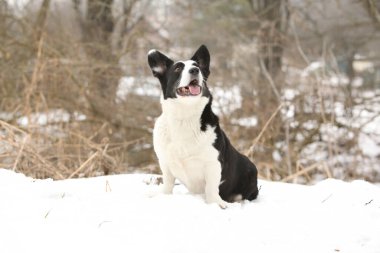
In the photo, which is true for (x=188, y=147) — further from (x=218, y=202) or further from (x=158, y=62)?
(x=158, y=62)

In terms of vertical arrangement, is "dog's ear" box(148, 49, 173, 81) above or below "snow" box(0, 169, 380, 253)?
above

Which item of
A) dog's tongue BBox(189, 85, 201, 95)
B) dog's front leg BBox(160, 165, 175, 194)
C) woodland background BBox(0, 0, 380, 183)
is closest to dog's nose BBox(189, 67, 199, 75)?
dog's tongue BBox(189, 85, 201, 95)

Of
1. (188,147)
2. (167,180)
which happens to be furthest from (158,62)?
(167,180)

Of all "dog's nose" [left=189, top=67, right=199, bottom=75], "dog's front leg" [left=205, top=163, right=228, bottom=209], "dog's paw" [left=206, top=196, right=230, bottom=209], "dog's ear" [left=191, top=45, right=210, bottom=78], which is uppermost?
"dog's ear" [left=191, top=45, right=210, bottom=78]

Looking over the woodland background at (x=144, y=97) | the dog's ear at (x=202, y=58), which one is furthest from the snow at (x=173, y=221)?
the woodland background at (x=144, y=97)

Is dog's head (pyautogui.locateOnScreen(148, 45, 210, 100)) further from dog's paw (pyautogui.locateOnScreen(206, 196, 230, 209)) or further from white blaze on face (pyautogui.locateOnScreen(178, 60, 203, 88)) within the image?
dog's paw (pyautogui.locateOnScreen(206, 196, 230, 209))

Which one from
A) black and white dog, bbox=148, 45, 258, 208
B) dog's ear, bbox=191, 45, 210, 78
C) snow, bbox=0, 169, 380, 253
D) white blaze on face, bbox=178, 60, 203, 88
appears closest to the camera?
Result: snow, bbox=0, 169, 380, 253

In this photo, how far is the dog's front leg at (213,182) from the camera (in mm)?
3436

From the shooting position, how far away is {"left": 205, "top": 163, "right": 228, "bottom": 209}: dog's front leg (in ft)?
11.3

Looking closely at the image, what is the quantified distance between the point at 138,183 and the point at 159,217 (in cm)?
135

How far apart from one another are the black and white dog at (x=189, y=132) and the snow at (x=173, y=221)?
7.4 inches

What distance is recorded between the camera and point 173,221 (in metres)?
2.93

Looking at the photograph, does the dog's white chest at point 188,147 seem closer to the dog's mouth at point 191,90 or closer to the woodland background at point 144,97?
the dog's mouth at point 191,90

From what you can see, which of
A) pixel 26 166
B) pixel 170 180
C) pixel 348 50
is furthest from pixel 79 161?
pixel 348 50
